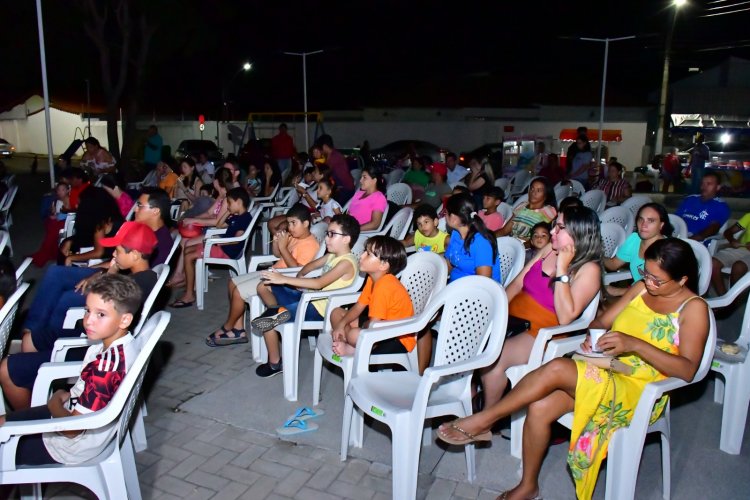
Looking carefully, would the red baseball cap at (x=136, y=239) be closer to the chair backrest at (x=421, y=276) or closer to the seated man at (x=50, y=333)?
the seated man at (x=50, y=333)

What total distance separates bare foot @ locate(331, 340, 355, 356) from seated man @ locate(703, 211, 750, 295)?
3656 millimetres

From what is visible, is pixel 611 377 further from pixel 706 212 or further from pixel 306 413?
pixel 706 212

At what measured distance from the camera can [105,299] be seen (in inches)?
108

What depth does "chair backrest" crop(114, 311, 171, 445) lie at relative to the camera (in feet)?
8.21

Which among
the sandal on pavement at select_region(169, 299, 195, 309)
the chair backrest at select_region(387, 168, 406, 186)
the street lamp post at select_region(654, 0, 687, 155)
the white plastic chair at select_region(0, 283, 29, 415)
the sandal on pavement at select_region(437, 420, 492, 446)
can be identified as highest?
the street lamp post at select_region(654, 0, 687, 155)

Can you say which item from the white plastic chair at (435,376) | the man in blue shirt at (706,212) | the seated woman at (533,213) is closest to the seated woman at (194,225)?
the seated woman at (533,213)

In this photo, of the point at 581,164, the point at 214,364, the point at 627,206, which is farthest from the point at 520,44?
the point at 214,364

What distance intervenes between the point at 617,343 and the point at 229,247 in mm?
4255

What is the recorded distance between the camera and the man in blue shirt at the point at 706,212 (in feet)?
19.9

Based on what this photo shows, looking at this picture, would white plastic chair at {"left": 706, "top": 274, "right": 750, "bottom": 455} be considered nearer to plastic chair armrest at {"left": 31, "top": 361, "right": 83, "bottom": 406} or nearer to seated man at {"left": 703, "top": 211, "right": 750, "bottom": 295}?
seated man at {"left": 703, "top": 211, "right": 750, "bottom": 295}

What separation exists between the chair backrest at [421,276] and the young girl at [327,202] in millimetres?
2896

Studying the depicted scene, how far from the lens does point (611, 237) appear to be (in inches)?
218

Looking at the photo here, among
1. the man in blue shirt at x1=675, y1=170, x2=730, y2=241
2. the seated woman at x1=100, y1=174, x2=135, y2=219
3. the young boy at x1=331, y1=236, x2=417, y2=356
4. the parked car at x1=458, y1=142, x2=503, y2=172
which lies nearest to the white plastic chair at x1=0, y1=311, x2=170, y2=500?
the young boy at x1=331, y1=236, x2=417, y2=356

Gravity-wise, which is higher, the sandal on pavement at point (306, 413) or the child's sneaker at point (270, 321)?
the child's sneaker at point (270, 321)
